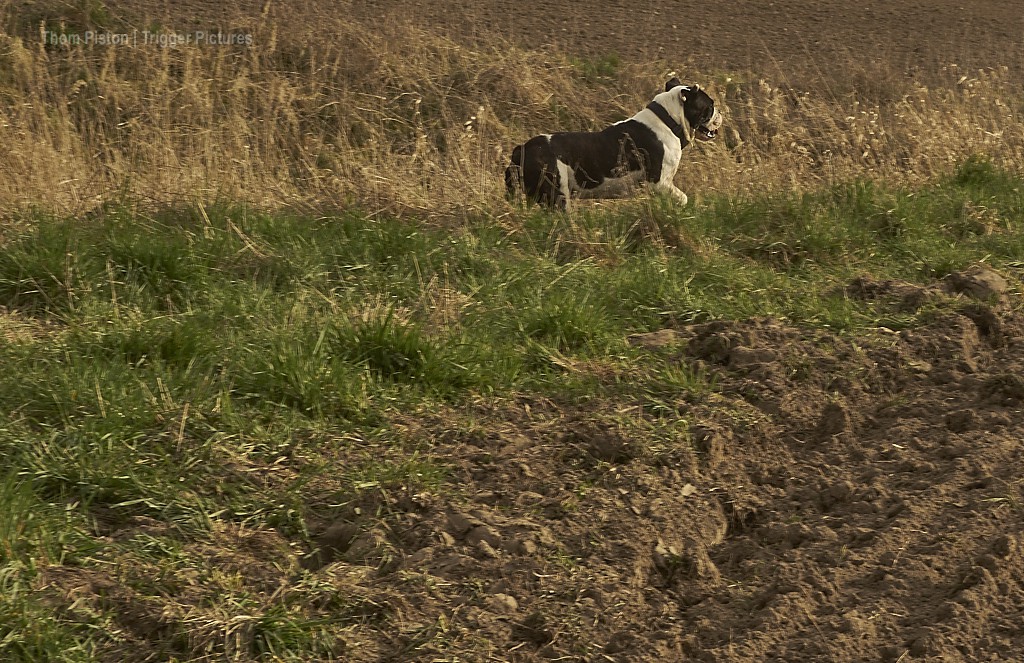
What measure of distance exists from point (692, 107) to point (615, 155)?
607mm

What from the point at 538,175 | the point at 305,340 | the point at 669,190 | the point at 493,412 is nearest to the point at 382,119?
the point at 538,175

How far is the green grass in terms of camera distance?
9.59 ft

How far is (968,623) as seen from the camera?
8.75 feet

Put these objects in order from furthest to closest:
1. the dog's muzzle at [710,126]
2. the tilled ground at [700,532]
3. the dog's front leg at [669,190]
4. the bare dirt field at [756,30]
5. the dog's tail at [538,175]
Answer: the bare dirt field at [756,30]
the dog's muzzle at [710,126]
the dog's tail at [538,175]
the dog's front leg at [669,190]
the tilled ground at [700,532]

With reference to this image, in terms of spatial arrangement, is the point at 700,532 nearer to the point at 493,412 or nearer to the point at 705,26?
the point at 493,412

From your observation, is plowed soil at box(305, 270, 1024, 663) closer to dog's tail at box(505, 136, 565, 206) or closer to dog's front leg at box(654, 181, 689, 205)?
dog's front leg at box(654, 181, 689, 205)

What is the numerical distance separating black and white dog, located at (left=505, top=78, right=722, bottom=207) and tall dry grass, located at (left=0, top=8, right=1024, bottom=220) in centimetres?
27

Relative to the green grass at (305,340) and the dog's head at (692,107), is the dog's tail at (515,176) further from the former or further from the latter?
the dog's head at (692,107)

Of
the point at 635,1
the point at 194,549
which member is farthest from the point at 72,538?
the point at 635,1

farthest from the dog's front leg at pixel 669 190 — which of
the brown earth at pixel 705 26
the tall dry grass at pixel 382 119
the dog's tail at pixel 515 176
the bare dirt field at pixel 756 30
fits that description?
the bare dirt field at pixel 756 30

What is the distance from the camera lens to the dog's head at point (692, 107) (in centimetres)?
620

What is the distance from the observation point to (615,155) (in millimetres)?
5996

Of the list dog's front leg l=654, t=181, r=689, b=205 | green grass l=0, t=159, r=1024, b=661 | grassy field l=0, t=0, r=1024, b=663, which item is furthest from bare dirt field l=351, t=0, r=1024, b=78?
green grass l=0, t=159, r=1024, b=661

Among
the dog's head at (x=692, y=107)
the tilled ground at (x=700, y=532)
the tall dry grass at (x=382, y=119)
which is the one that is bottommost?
the tall dry grass at (x=382, y=119)
